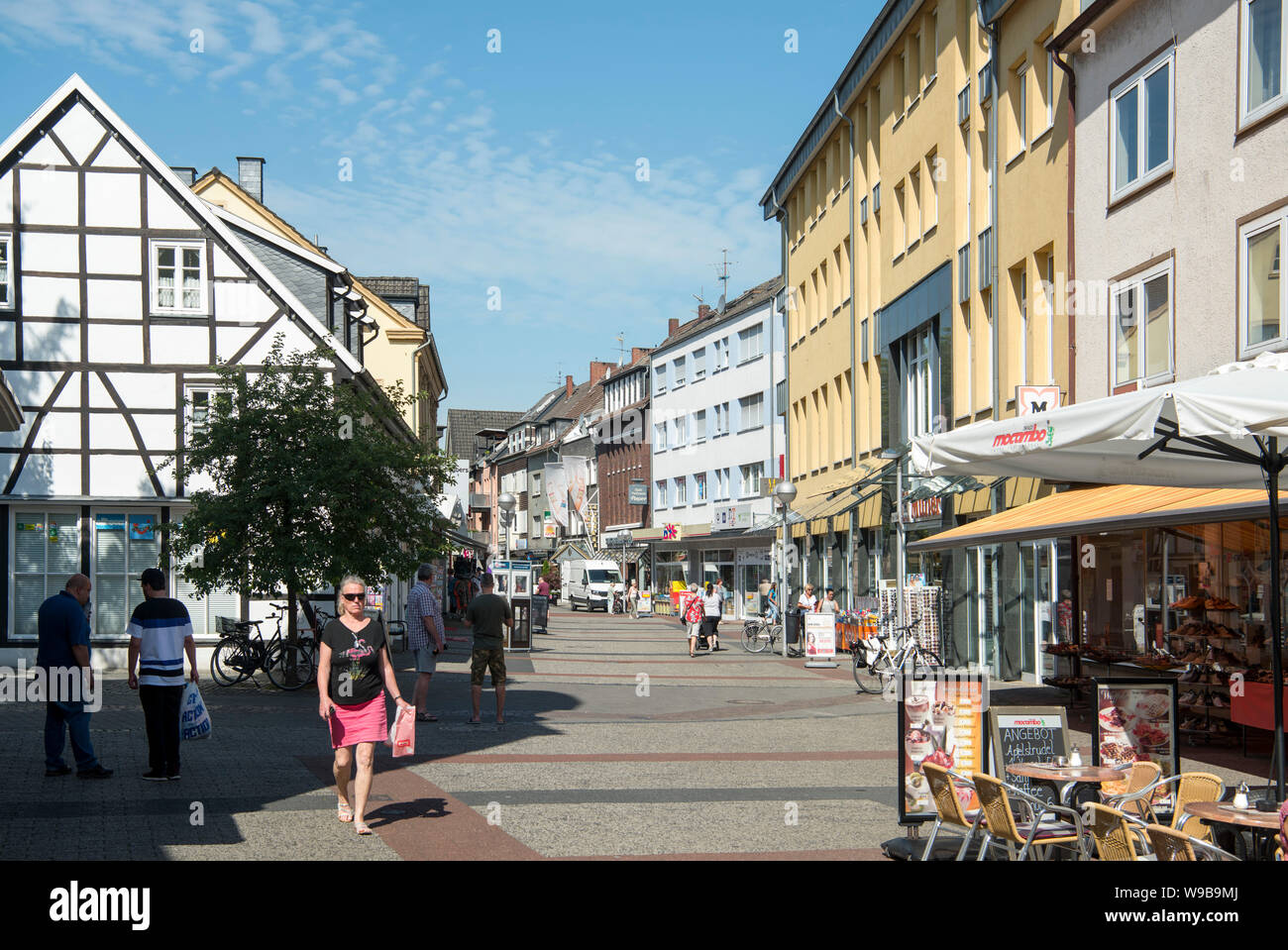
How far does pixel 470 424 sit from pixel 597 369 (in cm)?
3716

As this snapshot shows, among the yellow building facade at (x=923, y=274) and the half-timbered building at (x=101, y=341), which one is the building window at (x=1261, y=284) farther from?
the half-timbered building at (x=101, y=341)

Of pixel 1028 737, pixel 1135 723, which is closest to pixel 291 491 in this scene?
pixel 1028 737

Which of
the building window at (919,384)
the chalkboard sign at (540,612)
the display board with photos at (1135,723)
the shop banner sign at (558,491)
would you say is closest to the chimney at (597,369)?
the shop banner sign at (558,491)

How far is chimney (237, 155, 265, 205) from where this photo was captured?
40.8 metres

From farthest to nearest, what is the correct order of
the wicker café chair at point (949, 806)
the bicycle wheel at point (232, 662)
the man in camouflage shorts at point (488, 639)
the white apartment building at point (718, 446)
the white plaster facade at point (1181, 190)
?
1. the white apartment building at point (718, 446)
2. the bicycle wheel at point (232, 662)
3. the man in camouflage shorts at point (488, 639)
4. the white plaster facade at point (1181, 190)
5. the wicker café chair at point (949, 806)

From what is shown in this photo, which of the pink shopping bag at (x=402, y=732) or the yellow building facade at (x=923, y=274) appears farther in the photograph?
the yellow building facade at (x=923, y=274)

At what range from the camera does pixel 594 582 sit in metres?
62.2

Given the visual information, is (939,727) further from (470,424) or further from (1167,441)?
(470,424)

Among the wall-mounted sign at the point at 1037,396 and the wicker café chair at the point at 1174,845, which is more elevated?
the wall-mounted sign at the point at 1037,396

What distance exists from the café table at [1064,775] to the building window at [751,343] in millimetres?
47022

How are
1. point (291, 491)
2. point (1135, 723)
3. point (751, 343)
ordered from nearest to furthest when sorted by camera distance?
1. point (1135, 723)
2. point (291, 491)
3. point (751, 343)

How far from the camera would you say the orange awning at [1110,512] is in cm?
1221

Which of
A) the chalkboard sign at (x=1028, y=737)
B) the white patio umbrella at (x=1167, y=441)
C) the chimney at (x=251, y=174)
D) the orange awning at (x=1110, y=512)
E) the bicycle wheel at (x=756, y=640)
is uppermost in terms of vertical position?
the chimney at (x=251, y=174)

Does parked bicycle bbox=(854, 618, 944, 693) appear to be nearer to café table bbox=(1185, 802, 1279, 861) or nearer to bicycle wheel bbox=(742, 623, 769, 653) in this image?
bicycle wheel bbox=(742, 623, 769, 653)
